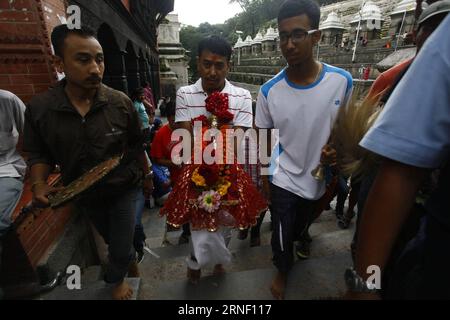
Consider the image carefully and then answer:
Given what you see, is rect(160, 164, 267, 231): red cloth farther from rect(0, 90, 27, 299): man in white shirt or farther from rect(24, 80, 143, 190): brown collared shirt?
rect(0, 90, 27, 299): man in white shirt

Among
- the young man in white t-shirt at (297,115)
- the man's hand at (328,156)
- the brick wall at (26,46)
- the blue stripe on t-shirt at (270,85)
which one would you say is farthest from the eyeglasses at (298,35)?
the brick wall at (26,46)

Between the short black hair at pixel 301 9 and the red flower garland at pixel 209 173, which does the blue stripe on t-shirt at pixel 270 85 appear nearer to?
the short black hair at pixel 301 9

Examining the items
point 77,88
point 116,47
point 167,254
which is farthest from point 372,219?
point 116,47

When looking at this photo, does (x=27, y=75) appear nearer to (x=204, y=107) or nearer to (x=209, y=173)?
(x=204, y=107)

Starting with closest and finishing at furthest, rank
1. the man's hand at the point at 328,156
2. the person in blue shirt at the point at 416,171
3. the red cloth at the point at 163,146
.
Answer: the person in blue shirt at the point at 416,171
the man's hand at the point at 328,156
the red cloth at the point at 163,146

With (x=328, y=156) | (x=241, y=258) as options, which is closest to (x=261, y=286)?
(x=241, y=258)

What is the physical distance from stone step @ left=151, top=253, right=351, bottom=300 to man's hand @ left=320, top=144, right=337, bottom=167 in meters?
1.00

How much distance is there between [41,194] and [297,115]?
190 cm

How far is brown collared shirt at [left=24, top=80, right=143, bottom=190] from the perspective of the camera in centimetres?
174

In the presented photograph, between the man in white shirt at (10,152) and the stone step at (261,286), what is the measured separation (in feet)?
4.53

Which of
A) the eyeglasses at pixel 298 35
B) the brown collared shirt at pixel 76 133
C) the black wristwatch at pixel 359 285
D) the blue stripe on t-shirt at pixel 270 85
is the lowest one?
the black wristwatch at pixel 359 285

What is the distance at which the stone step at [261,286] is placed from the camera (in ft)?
6.69

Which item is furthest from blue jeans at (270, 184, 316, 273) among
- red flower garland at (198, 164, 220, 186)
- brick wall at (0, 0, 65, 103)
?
brick wall at (0, 0, 65, 103)

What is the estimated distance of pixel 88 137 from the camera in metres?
1.81
